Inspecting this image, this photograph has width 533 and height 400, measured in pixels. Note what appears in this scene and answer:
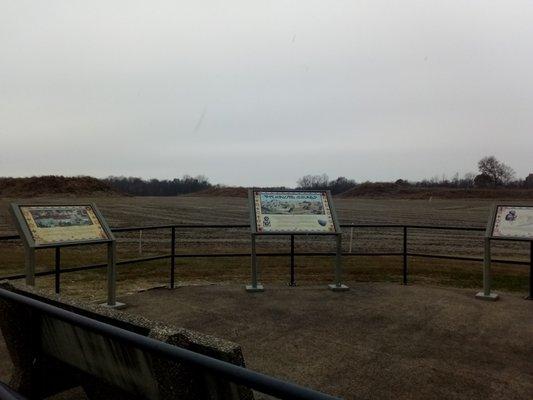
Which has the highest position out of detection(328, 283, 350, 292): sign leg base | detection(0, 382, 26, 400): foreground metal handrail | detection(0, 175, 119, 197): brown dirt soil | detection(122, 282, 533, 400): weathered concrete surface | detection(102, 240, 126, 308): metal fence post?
detection(0, 175, 119, 197): brown dirt soil

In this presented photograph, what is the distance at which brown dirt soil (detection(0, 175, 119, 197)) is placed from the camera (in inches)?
3831

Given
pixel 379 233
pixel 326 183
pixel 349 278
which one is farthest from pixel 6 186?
pixel 349 278

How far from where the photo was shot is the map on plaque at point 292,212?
8.03m

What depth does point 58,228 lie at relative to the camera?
6.30 meters

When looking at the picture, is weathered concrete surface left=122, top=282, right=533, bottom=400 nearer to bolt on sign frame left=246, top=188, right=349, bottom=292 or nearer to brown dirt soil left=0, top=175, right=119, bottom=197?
bolt on sign frame left=246, top=188, right=349, bottom=292

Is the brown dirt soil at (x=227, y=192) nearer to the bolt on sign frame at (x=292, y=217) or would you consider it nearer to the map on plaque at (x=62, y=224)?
the bolt on sign frame at (x=292, y=217)

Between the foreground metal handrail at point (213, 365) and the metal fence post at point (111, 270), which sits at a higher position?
the foreground metal handrail at point (213, 365)

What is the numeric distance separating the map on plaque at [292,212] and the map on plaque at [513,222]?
2.49 m

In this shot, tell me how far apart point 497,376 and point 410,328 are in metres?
1.49

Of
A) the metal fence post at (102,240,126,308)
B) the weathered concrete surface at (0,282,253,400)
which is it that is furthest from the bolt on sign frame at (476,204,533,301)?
the weathered concrete surface at (0,282,253,400)

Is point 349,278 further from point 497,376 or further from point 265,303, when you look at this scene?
point 497,376

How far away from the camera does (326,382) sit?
14.0ft

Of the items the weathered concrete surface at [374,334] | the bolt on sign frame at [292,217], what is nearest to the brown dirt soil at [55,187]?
the bolt on sign frame at [292,217]

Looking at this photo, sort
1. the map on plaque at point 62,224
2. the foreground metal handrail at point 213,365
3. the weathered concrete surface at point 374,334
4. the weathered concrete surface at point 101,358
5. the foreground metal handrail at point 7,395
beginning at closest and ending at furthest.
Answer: the foreground metal handrail at point 213,365 → the foreground metal handrail at point 7,395 → the weathered concrete surface at point 101,358 → the weathered concrete surface at point 374,334 → the map on plaque at point 62,224
